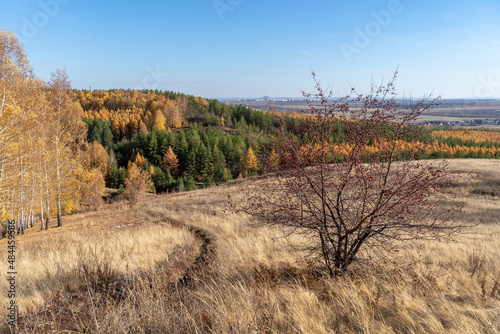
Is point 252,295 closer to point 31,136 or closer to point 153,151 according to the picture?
point 31,136

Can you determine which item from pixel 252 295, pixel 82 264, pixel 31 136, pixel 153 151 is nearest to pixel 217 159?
pixel 153 151

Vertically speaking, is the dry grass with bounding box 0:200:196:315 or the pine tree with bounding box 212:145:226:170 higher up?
the dry grass with bounding box 0:200:196:315

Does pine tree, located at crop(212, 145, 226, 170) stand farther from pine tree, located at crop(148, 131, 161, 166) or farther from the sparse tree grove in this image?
the sparse tree grove

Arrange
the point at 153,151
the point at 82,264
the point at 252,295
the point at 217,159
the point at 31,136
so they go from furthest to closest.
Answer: the point at 153,151, the point at 217,159, the point at 31,136, the point at 82,264, the point at 252,295

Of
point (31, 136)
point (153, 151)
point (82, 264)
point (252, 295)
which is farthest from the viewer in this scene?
point (153, 151)

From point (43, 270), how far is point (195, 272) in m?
3.29

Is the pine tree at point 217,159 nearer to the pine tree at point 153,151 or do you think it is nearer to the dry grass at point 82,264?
the pine tree at point 153,151

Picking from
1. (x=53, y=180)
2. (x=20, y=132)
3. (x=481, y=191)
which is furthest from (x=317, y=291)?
(x=481, y=191)

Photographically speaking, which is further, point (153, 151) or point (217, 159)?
point (153, 151)

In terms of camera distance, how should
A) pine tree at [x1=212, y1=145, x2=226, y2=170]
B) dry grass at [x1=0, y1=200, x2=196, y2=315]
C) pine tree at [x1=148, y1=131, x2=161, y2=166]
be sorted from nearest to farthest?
dry grass at [x1=0, y1=200, x2=196, y2=315] → pine tree at [x1=212, y1=145, x2=226, y2=170] → pine tree at [x1=148, y1=131, x2=161, y2=166]

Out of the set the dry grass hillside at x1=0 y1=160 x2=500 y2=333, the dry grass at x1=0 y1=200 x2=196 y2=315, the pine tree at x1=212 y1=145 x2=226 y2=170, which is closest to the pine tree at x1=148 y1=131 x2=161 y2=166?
the pine tree at x1=212 y1=145 x2=226 y2=170

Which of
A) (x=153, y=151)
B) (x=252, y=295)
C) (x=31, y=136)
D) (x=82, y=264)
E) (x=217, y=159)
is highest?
(x=31, y=136)

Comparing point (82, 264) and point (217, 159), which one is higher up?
point (82, 264)

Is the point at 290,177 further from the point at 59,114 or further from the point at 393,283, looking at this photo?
the point at 59,114
